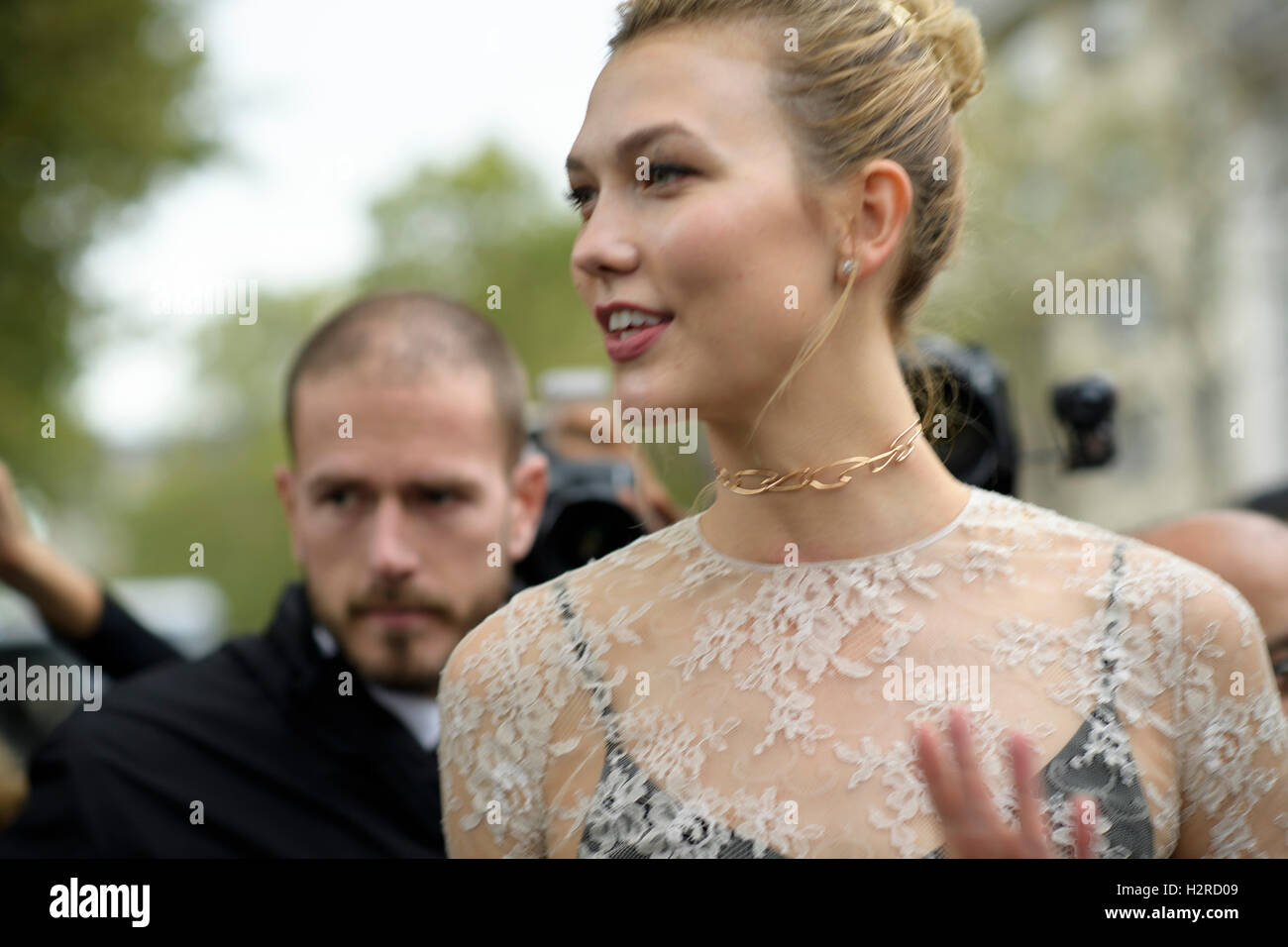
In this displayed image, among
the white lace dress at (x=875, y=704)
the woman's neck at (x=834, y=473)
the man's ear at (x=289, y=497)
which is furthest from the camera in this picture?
the man's ear at (x=289, y=497)

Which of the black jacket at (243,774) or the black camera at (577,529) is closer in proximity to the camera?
the black jacket at (243,774)

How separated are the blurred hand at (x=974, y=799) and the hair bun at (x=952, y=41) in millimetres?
892

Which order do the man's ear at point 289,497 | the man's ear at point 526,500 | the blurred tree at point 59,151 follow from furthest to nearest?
1. the blurred tree at point 59,151
2. the man's ear at point 526,500
3. the man's ear at point 289,497

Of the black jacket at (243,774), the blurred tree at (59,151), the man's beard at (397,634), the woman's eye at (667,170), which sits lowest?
the black jacket at (243,774)

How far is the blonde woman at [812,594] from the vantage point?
5.30ft

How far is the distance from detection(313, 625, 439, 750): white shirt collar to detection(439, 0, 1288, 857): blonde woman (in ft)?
3.23

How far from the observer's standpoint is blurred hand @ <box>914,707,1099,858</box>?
1.41m

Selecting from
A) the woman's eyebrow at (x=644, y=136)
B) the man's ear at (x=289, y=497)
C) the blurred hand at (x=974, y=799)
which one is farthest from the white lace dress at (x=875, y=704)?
the man's ear at (x=289, y=497)

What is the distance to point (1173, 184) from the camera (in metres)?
16.5

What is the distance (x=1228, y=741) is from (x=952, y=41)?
0.94m

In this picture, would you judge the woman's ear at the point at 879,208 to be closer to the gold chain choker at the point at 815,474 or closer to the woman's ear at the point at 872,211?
the woman's ear at the point at 872,211

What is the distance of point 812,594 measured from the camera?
173 centimetres

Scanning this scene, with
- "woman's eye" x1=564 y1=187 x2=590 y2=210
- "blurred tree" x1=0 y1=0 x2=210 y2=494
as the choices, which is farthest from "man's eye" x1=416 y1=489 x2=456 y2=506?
"blurred tree" x1=0 y1=0 x2=210 y2=494

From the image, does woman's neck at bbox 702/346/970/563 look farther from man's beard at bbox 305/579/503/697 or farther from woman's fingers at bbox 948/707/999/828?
man's beard at bbox 305/579/503/697
